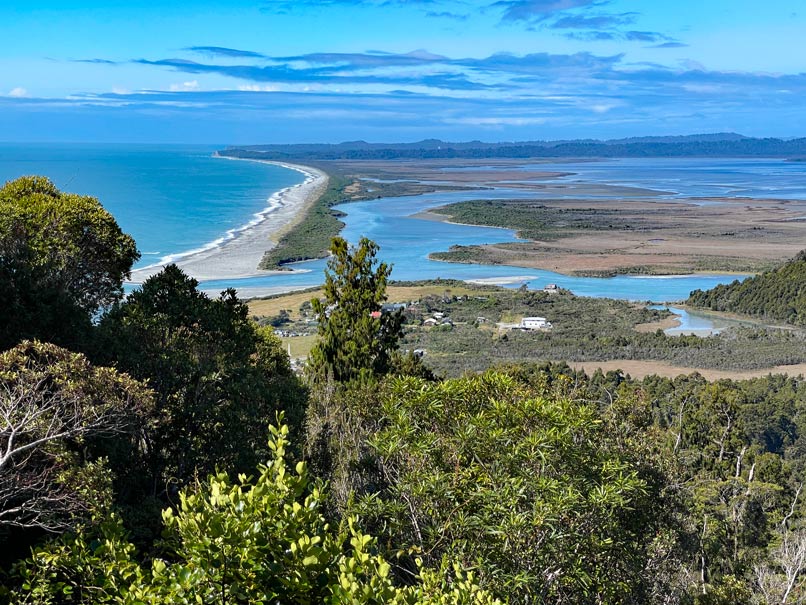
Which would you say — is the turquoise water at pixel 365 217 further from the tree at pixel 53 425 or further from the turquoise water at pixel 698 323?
the tree at pixel 53 425

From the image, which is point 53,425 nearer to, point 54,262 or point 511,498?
point 511,498

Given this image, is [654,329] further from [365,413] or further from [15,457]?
[15,457]

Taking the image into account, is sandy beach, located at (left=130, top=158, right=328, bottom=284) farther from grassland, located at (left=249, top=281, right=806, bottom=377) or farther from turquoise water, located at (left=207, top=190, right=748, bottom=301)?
grassland, located at (left=249, top=281, right=806, bottom=377)

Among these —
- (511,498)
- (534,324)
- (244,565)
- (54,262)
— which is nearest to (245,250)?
(534,324)

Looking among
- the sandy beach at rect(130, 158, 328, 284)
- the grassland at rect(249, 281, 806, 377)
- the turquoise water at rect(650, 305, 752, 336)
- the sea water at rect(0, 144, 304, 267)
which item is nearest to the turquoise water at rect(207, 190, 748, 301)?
the sandy beach at rect(130, 158, 328, 284)

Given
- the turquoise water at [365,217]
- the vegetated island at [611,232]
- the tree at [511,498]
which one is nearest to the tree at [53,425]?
the tree at [511,498]

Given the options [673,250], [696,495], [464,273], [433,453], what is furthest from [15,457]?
[673,250]
